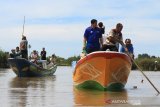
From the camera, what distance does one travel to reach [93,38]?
14.7 m

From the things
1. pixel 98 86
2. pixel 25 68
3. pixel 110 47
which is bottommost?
pixel 98 86

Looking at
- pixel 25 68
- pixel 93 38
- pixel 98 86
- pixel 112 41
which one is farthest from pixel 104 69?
pixel 25 68

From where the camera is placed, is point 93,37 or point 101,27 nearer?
point 93,37

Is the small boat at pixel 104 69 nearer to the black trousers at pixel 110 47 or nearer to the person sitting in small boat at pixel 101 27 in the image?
the black trousers at pixel 110 47

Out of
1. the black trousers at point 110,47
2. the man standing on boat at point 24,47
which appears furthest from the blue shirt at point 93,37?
the man standing on boat at point 24,47

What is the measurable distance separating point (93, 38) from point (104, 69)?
4.77 feet

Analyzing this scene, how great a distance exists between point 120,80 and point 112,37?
51.3 inches

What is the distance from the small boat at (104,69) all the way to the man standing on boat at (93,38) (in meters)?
0.77

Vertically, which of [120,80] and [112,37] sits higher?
[112,37]

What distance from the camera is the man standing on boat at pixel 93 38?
1472 centimetres

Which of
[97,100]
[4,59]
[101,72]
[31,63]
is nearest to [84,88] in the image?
[101,72]

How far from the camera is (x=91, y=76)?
14.1m

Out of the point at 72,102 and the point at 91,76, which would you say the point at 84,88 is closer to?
the point at 91,76

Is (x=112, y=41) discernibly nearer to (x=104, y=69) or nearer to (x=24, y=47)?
(x=104, y=69)
